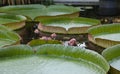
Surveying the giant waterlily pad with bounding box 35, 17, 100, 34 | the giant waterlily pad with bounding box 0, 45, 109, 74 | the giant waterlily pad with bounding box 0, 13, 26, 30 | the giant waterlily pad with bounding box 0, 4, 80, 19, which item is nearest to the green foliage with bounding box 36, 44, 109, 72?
the giant waterlily pad with bounding box 0, 45, 109, 74

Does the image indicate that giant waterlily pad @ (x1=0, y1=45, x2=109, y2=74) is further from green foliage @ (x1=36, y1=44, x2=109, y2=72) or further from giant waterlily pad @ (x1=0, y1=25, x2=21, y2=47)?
giant waterlily pad @ (x1=0, y1=25, x2=21, y2=47)

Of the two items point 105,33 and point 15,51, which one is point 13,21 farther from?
point 15,51

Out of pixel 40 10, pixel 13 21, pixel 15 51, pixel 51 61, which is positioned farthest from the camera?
pixel 40 10

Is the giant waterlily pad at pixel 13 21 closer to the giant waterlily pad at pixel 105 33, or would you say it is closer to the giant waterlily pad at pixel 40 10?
the giant waterlily pad at pixel 40 10

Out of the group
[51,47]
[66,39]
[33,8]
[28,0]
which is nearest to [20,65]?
[51,47]

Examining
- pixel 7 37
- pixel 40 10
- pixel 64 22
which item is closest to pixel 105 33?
pixel 64 22

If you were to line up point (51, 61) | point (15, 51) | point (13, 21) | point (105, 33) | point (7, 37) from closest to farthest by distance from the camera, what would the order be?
point (51, 61) < point (15, 51) < point (7, 37) < point (105, 33) < point (13, 21)

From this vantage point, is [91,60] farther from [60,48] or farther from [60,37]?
[60,37]

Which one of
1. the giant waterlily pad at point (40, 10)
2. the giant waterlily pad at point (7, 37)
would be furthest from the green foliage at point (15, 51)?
the giant waterlily pad at point (40, 10)
